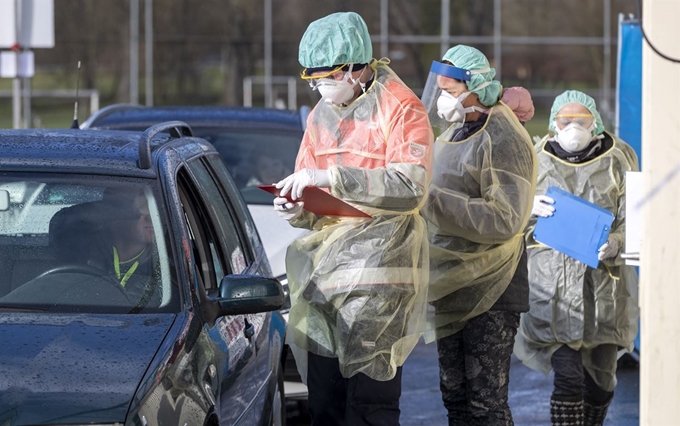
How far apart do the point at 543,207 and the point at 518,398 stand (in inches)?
85.2

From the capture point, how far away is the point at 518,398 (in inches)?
307

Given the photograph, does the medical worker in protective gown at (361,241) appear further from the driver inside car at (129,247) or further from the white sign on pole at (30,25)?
the white sign on pole at (30,25)

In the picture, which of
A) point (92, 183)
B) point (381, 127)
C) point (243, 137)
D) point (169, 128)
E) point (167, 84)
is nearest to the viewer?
point (92, 183)

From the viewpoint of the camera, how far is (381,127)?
4492mm

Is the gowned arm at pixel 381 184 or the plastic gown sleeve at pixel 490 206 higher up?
Answer: the gowned arm at pixel 381 184

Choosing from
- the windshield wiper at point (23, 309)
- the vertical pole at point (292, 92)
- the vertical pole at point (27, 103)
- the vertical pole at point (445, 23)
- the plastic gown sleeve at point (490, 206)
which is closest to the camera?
the windshield wiper at point (23, 309)

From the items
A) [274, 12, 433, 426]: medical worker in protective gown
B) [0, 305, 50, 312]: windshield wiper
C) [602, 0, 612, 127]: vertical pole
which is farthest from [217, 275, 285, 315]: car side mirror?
[602, 0, 612, 127]: vertical pole

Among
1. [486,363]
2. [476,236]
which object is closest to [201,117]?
[476,236]

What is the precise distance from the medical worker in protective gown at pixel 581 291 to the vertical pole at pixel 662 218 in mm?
3155

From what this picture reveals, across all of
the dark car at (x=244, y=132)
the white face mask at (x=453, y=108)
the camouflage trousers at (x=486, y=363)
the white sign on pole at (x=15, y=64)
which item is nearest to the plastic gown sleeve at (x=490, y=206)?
the white face mask at (x=453, y=108)

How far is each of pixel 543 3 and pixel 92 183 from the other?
26559mm

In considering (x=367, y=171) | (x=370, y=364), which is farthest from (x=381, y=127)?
(x=370, y=364)

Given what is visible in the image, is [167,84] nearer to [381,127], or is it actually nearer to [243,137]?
[243,137]

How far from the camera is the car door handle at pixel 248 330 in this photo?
443 centimetres
